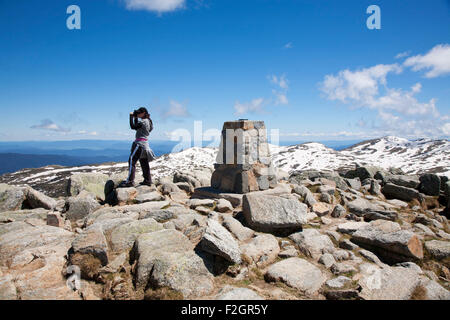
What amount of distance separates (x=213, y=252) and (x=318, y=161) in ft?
471

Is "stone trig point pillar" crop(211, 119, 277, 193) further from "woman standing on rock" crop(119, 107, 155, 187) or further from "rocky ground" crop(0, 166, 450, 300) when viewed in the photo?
"woman standing on rock" crop(119, 107, 155, 187)

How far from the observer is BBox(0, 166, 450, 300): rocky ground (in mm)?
4848

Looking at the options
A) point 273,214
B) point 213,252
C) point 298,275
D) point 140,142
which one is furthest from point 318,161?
point 213,252

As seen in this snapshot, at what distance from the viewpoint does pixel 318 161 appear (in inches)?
5463

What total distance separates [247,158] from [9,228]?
27.0 feet

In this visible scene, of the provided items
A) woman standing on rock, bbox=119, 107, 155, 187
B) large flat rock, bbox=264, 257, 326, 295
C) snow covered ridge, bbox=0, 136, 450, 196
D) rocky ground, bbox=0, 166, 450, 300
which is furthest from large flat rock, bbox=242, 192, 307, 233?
snow covered ridge, bbox=0, 136, 450, 196

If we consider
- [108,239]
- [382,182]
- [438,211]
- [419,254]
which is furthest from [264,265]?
[382,182]

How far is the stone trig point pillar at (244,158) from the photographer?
10.4 meters

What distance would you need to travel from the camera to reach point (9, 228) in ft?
23.3

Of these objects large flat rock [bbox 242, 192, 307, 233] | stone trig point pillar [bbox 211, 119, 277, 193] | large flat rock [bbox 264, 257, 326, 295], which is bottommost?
large flat rock [bbox 264, 257, 326, 295]

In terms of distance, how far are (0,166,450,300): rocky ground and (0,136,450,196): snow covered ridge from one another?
3422 inches

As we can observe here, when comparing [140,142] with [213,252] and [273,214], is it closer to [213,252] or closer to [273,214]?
[273,214]

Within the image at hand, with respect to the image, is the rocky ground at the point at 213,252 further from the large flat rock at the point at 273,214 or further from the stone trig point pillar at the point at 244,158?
the stone trig point pillar at the point at 244,158
